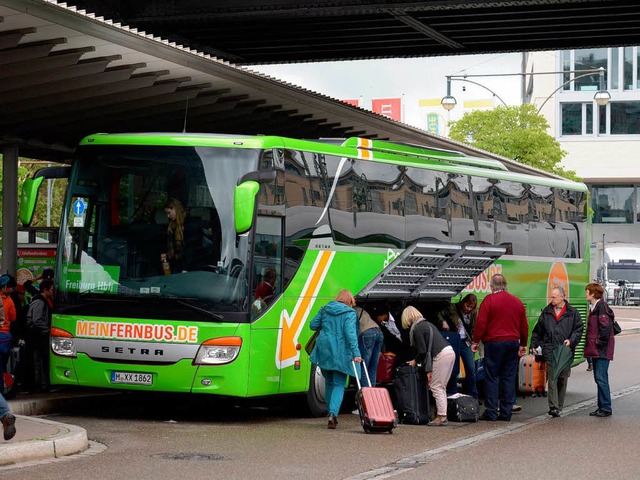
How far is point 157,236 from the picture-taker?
15352 mm

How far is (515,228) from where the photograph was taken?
21.6m

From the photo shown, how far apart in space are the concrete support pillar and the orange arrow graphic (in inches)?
347

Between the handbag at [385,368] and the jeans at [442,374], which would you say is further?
the handbag at [385,368]

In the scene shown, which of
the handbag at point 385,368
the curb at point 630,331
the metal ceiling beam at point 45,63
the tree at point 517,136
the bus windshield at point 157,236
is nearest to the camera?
the bus windshield at point 157,236

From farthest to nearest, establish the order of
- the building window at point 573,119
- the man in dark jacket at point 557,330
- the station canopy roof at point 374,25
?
the building window at point 573,119 < the station canopy roof at point 374,25 < the man in dark jacket at point 557,330

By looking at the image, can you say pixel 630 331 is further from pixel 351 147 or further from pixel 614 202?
pixel 614 202

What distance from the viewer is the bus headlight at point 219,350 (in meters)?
15.0

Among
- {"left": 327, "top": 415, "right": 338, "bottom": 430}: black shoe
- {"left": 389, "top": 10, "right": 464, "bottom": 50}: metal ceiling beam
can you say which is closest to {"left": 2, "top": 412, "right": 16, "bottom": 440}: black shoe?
{"left": 327, "top": 415, "right": 338, "bottom": 430}: black shoe

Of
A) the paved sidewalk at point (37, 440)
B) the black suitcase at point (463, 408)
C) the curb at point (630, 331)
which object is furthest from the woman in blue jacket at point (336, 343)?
the curb at point (630, 331)

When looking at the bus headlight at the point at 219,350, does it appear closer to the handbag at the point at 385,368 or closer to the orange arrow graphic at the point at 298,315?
the orange arrow graphic at the point at 298,315

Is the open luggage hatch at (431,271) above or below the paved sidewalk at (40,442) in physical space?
above

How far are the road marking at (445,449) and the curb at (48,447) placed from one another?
2702mm

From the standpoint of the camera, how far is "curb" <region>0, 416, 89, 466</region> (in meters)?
11.2

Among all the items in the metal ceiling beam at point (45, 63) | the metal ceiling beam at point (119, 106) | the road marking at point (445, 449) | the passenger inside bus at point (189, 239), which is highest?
the metal ceiling beam at point (45, 63)
